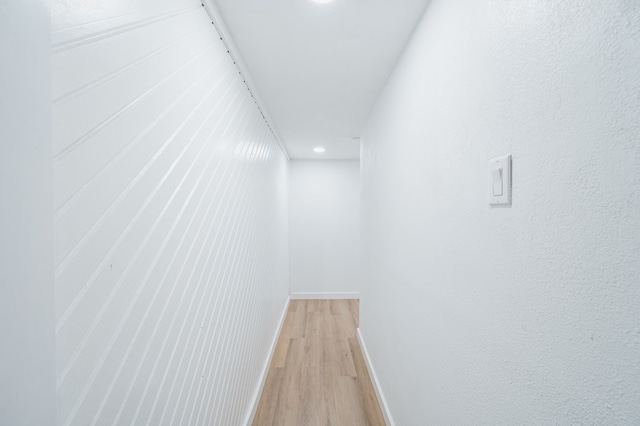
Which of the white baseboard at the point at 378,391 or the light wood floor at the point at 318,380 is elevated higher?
the white baseboard at the point at 378,391

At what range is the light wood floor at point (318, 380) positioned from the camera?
198 centimetres

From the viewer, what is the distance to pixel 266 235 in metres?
2.52

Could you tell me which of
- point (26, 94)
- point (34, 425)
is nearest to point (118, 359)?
point (34, 425)

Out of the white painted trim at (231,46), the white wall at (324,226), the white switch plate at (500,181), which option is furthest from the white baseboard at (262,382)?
the white painted trim at (231,46)

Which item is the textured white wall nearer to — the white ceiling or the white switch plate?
the white switch plate

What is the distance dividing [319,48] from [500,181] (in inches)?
Result: 49.8

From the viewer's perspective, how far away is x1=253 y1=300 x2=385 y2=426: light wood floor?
78.1 inches

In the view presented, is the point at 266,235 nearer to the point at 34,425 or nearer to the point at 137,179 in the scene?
the point at 137,179

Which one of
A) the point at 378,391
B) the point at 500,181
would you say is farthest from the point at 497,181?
the point at 378,391

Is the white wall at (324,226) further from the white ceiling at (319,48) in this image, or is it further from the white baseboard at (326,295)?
the white ceiling at (319,48)

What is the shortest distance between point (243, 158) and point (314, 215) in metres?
3.04

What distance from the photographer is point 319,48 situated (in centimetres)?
152

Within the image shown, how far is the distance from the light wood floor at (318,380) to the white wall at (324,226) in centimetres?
98

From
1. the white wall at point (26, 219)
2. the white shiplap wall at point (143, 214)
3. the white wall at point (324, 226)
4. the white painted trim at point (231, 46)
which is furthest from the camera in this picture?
the white wall at point (324, 226)
